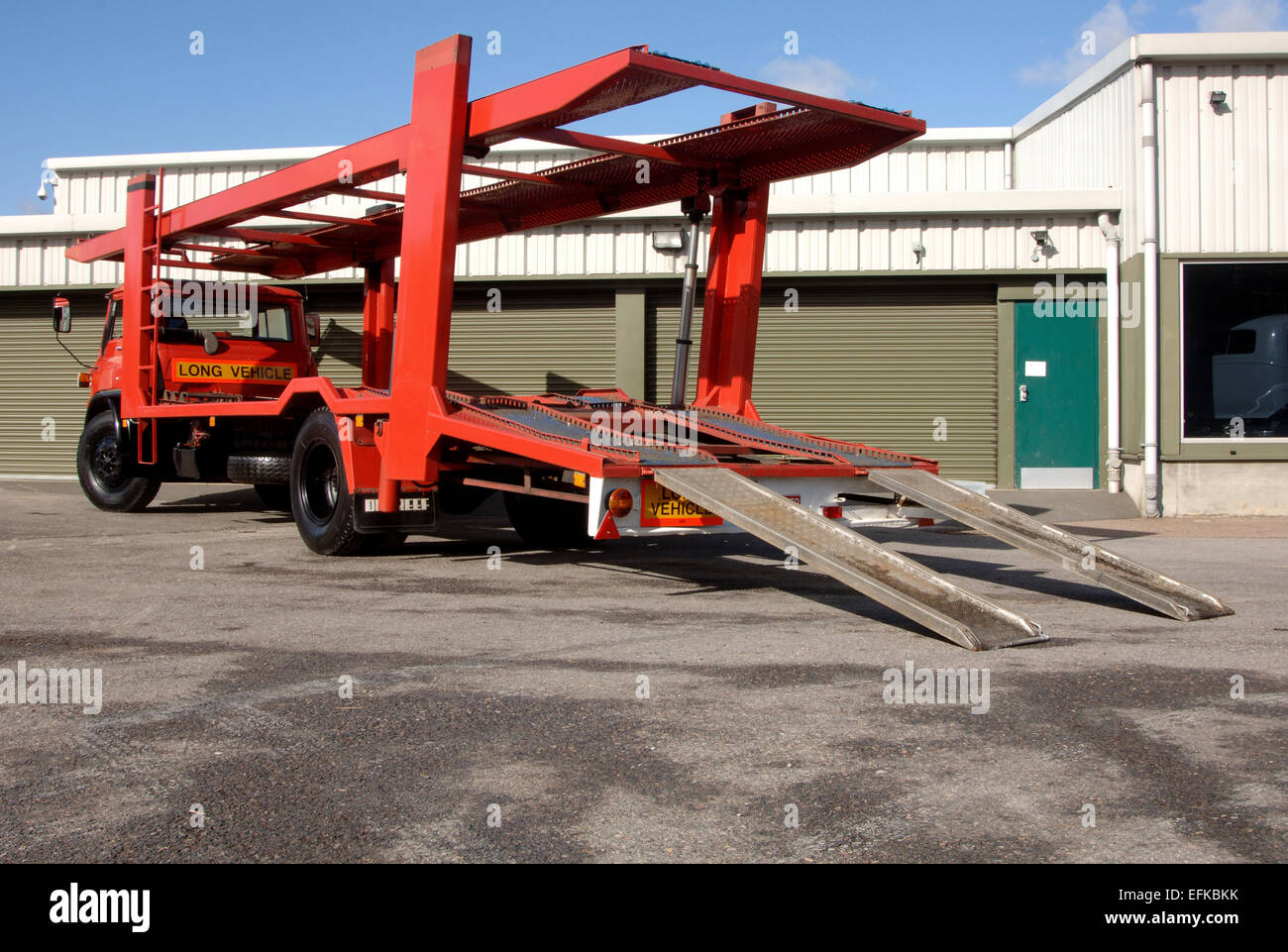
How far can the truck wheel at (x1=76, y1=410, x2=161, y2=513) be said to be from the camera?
13.6m

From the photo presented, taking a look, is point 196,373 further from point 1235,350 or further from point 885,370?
point 1235,350

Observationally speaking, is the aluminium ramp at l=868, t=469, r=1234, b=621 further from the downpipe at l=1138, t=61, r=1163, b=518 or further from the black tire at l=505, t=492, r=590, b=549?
the downpipe at l=1138, t=61, r=1163, b=518

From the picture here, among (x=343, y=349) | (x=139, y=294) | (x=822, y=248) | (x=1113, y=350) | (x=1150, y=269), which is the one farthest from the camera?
(x=343, y=349)

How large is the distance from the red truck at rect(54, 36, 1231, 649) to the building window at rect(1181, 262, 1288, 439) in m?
6.95

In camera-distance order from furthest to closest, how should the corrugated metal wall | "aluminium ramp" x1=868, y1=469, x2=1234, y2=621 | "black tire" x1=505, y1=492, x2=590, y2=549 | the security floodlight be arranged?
the corrugated metal wall → the security floodlight → "black tire" x1=505, y1=492, x2=590, y2=549 → "aluminium ramp" x1=868, y1=469, x2=1234, y2=621

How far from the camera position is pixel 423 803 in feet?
12.1

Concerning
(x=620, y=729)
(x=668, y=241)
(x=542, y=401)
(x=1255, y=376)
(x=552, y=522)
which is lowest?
(x=620, y=729)

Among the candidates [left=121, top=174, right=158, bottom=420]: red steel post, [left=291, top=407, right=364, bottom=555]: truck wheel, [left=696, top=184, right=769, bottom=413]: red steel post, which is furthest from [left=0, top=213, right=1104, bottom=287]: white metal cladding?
[left=291, top=407, right=364, bottom=555]: truck wheel

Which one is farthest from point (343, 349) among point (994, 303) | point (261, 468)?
point (994, 303)

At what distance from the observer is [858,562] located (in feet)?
21.5

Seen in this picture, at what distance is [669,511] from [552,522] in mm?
3697
